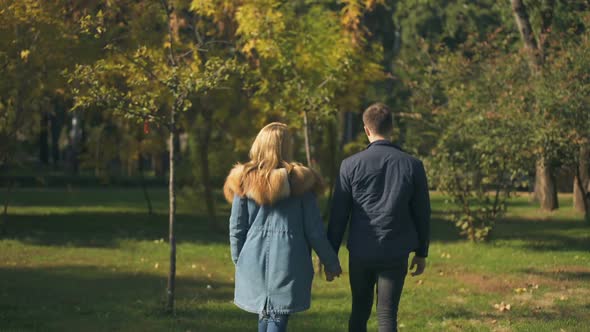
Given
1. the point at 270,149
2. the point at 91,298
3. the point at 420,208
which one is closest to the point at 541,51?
the point at 91,298

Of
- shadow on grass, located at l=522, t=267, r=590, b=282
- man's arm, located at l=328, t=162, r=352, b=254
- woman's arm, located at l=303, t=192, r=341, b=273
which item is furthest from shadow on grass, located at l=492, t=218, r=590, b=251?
woman's arm, located at l=303, t=192, r=341, b=273

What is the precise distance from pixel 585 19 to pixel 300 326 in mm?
13365

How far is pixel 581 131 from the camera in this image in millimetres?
17266

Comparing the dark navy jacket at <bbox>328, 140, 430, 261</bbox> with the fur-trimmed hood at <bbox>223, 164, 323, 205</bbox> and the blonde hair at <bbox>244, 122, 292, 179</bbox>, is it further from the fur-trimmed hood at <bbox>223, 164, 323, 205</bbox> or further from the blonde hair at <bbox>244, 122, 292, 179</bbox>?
the blonde hair at <bbox>244, 122, 292, 179</bbox>

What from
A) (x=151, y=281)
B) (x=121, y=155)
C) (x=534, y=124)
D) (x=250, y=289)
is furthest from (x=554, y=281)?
(x=121, y=155)

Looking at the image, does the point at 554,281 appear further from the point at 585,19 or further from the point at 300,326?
the point at 585,19

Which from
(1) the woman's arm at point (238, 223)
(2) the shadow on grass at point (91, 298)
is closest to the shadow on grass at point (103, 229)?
(2) the shadow on grass at point (91, 298)

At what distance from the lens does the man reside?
625 centimetres

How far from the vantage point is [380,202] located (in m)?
6.28

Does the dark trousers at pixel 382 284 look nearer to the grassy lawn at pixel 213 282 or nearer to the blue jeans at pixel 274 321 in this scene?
the blue jeans at pixel 274 321

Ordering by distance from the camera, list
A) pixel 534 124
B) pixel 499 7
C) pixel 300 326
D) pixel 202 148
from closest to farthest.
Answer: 1. pixel 300 326
2. pixel 534 124
3. pixel 202 148
4. pixel 499 7

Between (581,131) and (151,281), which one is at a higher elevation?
(581,131)

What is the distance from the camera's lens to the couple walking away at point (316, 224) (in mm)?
5918

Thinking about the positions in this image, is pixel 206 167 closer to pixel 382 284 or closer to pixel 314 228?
pixel 382 284
